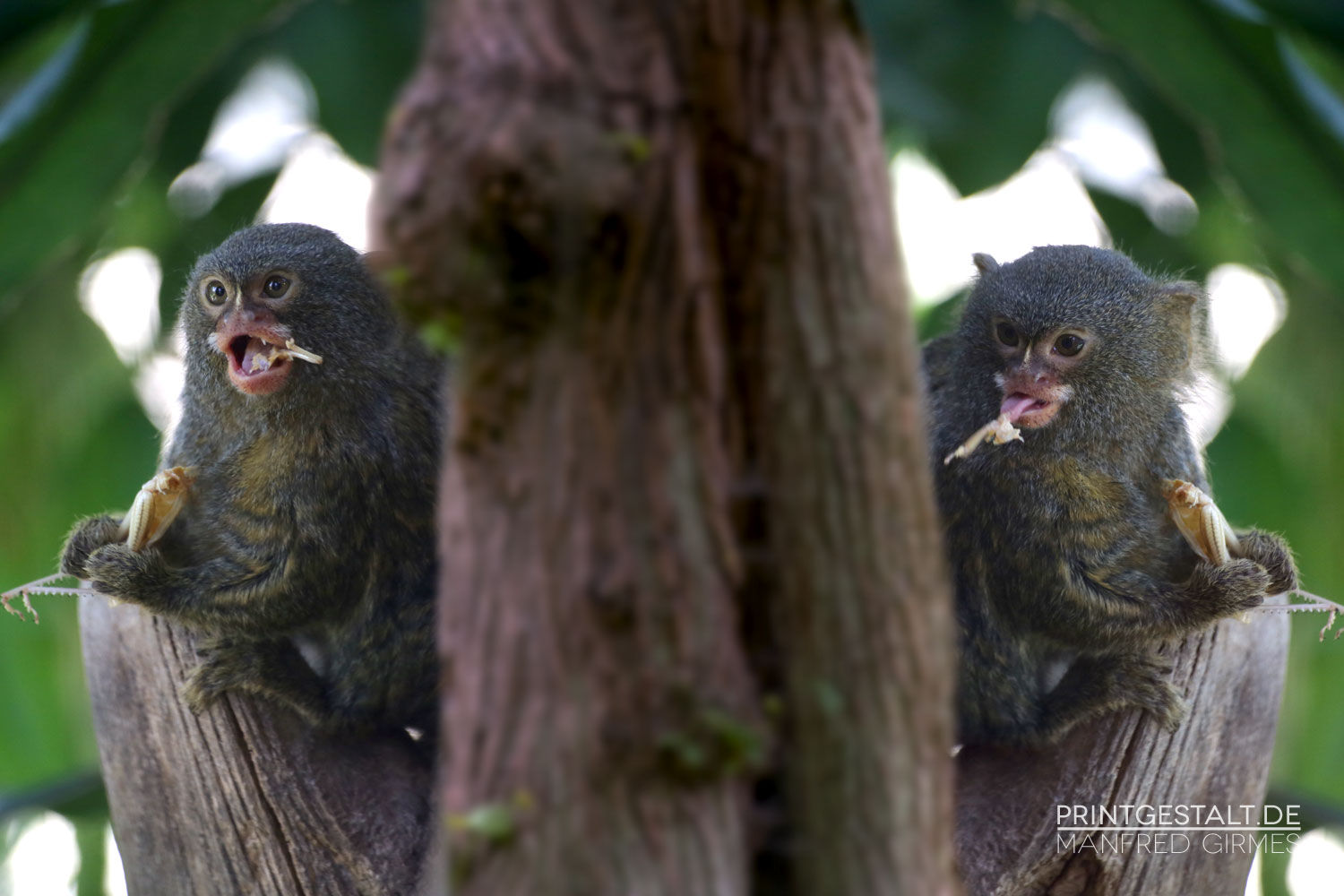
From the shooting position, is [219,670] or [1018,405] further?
[1018,405]

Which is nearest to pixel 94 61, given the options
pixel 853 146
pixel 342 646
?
pixel 342 646

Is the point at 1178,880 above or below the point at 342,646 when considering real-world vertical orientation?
below

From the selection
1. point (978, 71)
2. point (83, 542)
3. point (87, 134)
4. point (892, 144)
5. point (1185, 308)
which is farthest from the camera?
point (892, 144)

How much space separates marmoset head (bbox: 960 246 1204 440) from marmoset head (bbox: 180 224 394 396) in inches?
37.0

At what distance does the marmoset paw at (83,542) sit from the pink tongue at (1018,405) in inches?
52.9

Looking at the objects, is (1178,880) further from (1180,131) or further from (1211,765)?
(1180,131)

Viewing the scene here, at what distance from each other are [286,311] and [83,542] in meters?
0.46

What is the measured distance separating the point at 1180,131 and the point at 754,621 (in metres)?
2.96

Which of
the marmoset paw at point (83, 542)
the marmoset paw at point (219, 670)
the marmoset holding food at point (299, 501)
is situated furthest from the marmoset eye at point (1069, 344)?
the marmoset paw at point (83, 542)

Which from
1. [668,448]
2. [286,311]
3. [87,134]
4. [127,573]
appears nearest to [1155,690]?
[668,448]

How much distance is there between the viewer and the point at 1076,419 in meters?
1.99

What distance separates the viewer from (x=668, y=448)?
859mm

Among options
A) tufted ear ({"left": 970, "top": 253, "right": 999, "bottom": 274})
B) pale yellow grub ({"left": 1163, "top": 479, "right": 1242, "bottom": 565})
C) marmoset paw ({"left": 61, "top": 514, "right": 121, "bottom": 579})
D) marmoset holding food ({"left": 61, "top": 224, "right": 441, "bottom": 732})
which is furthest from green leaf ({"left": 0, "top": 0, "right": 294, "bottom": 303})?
pale yellow grub ({"left": 1163, "top": 479, "right": 1242, "bottom": 565})

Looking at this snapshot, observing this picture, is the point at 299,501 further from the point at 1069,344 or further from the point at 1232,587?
the point at 1232,587
